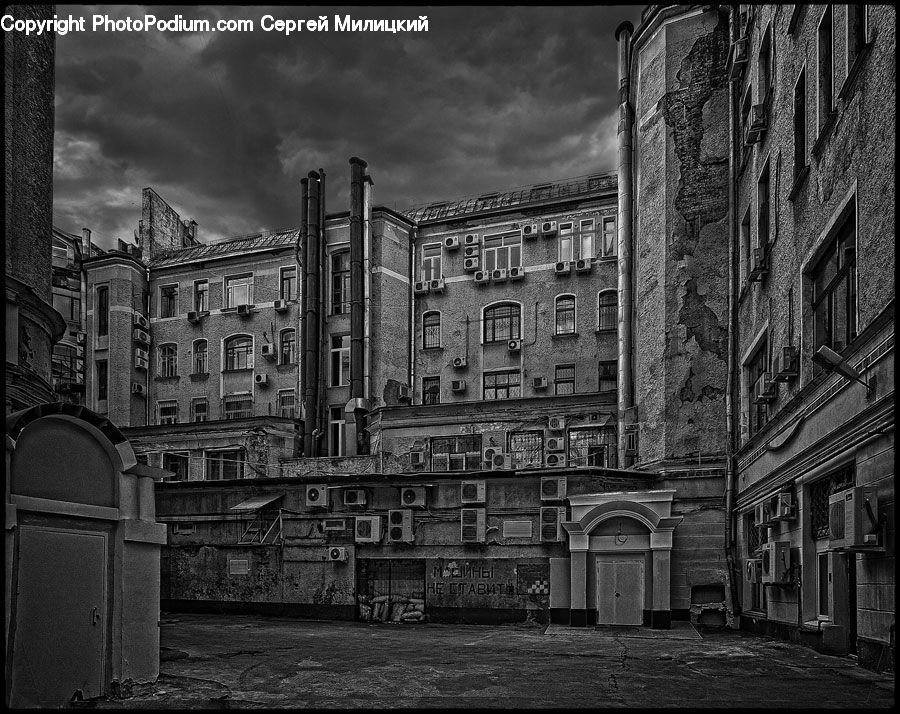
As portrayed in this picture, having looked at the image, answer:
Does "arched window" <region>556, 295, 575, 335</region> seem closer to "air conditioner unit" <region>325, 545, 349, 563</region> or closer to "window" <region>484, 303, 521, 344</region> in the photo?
"window" <region>484, 303, 521, 344</region>

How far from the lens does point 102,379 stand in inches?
1631

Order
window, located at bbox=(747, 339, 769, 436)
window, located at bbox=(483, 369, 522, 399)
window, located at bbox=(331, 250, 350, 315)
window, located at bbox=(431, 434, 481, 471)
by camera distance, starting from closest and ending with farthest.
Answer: window, located at bbox=(747, 339, 769, 436) < window, located at bbox=(431, 434, 481, 471) < window, located at bbox=(483, 369, 522, 399) < window, located at bbox=(331, 250, 350, 315)

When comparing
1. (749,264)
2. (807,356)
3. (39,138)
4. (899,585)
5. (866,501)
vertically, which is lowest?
(899,585)

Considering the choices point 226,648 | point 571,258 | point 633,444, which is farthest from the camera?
point 571,258

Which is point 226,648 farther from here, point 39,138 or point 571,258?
point 571,258

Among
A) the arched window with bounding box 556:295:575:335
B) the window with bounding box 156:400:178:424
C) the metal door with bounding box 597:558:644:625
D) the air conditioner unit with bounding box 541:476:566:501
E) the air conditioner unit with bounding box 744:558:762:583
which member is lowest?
the metal door with bounding box 597:558:644:625

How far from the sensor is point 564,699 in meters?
10.5

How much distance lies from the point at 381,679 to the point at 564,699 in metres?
3.10

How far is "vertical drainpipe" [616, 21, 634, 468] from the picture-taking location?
28859 mm

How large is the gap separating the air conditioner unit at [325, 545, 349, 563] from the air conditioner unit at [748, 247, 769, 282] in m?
13.8

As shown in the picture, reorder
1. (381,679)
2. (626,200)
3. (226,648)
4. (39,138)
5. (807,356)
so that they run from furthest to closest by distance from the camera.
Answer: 1. (626,200)
2. (39,138)
3. (226,648)
4. (807,356)
5. (381,679)

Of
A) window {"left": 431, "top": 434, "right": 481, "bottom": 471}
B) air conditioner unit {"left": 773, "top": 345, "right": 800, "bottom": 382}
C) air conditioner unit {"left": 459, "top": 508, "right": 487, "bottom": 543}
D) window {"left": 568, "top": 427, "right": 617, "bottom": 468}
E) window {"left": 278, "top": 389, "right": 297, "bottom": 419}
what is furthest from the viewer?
window {"left": 278, "top": 389, "right": 297, "bottom": 419}

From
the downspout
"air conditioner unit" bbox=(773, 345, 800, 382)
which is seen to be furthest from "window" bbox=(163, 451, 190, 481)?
"air conditioner unit" bbox=(773, 345, 800, 382)

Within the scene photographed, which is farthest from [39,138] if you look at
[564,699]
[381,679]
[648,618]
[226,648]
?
[648,618]
